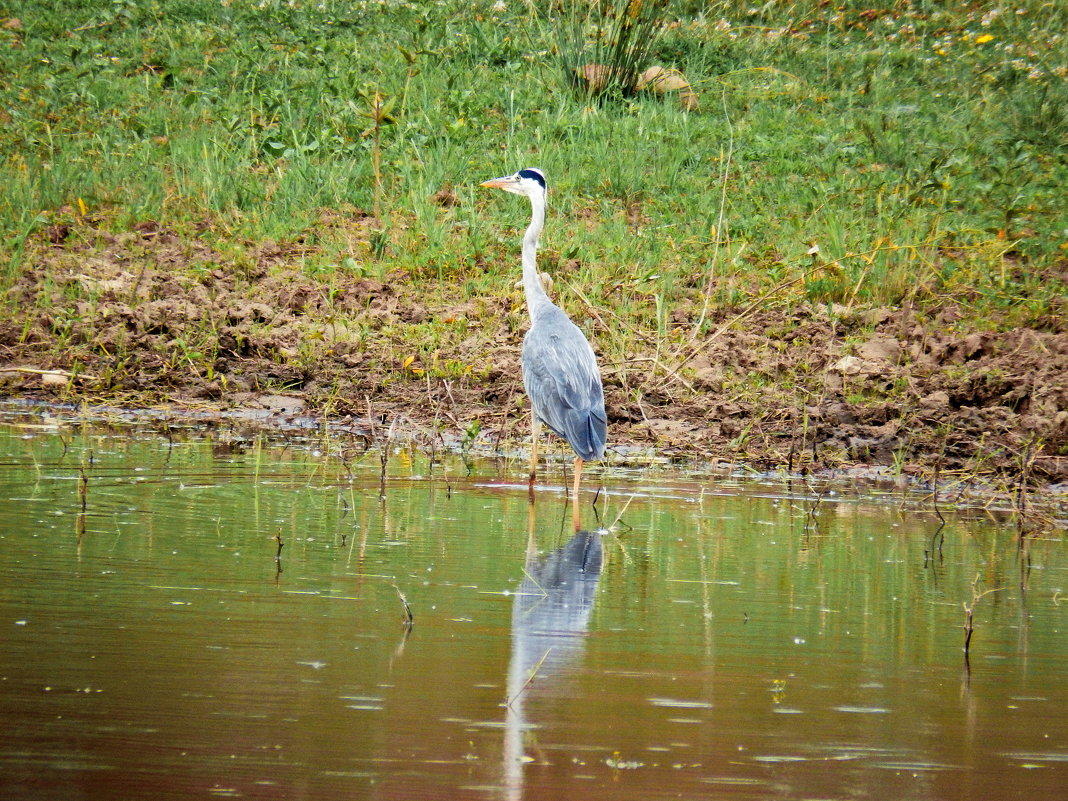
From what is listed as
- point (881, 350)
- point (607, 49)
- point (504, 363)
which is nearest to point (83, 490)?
point (504, 363)

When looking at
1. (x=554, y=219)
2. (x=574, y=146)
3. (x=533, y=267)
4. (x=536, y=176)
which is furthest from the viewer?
(x=574, y=146)

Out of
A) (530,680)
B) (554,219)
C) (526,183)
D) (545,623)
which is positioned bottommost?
(530,680)

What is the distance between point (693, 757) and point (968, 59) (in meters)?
14.9

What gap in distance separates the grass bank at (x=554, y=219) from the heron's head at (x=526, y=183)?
114cm

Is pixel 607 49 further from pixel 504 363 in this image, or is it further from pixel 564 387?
pixel 564 387

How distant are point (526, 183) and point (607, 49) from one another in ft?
17.8

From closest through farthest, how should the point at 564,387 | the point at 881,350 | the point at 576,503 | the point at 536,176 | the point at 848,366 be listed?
the point at 576,503 → the point at 564,387 → the point at 848,366 → the point at 536,176 → the point at 881,350

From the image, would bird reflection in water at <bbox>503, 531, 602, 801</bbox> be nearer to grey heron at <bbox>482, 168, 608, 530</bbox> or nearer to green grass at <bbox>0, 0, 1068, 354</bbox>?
grey heron at <bbox>482, 168, 608, 530</bbox>

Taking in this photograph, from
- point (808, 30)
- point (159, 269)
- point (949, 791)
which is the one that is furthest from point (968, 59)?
point (949, 791)

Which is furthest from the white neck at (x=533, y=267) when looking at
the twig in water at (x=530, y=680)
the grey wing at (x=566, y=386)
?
the twig in water at (x=530, y=680)

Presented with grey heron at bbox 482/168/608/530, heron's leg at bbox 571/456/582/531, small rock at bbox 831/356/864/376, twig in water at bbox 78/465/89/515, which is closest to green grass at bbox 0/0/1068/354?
small rock at bbox 831/356/864/376

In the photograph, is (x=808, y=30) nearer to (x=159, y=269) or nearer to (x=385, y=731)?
(x=159, y=269)

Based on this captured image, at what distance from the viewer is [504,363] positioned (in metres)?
10.3

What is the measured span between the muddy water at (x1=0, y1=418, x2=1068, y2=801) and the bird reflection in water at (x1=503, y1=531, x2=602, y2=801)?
0.05ft
